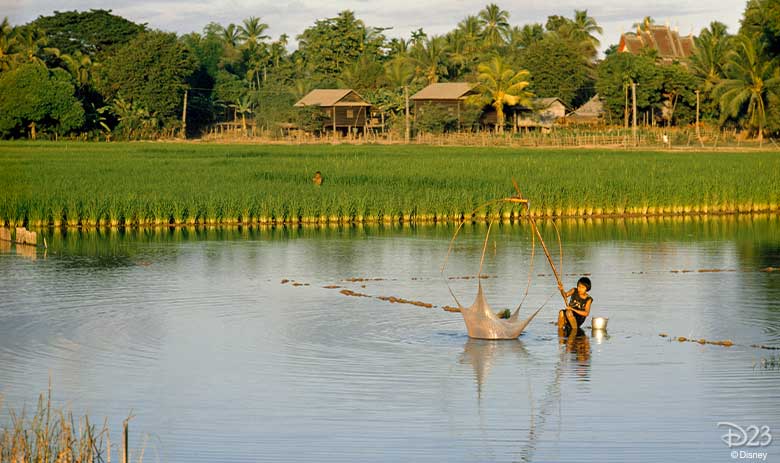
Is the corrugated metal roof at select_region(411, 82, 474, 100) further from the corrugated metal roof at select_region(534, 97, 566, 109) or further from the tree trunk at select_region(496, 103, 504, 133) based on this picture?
the corrugated metal roof at select_region(534, 97, 566, 109)

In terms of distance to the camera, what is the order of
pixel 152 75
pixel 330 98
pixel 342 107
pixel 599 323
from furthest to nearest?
pixel 342 107, pixel 330 98, pixel 152 75, pixel 599 323

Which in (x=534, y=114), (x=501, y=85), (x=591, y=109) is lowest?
(x=534, y=114)

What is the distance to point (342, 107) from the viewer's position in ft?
245

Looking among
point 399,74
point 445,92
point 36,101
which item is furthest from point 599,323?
point 399,74

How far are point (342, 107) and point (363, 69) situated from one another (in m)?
7.74

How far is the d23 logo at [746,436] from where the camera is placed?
8.43 metres

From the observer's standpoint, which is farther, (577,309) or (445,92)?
(445,92)

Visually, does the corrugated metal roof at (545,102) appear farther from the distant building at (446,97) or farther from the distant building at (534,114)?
the distant building at (446,97)

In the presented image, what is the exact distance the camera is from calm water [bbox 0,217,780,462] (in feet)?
28.7

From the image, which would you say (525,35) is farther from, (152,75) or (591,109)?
(152,75)

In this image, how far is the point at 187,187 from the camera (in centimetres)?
3023

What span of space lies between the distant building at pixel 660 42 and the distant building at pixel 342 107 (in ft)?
80.3

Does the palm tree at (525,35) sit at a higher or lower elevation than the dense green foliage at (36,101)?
A: higher

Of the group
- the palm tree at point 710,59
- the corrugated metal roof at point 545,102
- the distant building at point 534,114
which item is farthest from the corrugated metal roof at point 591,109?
the palm tree at point 710,59
